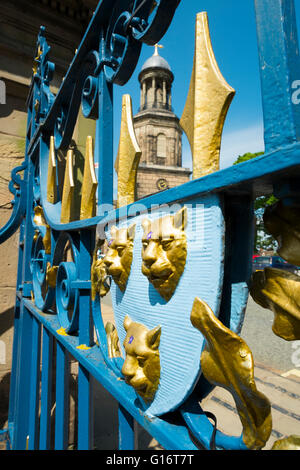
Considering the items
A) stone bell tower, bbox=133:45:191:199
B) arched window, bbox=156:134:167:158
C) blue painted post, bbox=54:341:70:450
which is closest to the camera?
blue painted post, bbox=54:341:70:450

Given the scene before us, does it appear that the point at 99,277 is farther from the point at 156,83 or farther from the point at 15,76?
the point at 156,83

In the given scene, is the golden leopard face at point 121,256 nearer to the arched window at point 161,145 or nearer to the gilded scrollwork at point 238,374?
the gilded scrollwork at point 238,374

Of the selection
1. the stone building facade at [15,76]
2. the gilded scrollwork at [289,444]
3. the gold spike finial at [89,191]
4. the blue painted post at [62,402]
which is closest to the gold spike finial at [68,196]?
the gold spike finial at [89,191]

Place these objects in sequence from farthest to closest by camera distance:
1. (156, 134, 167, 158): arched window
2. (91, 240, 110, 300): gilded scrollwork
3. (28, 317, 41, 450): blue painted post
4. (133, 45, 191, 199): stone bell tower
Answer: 1. (156, 134, 167, 158): arched window
2. (133, 45, 191, 199): stone bell tower
3. (28, 317, 41, 450): blue painted post
4. (91, 240, 110, 300): gilded scrollwork

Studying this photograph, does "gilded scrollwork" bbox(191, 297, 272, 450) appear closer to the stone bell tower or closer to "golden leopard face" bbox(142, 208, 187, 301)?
"golden leopard face" bbox(142, 208, 187, 301)

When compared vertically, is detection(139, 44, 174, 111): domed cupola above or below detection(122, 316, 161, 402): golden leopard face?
above

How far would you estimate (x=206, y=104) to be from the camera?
464mm

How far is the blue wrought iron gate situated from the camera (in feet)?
1.16

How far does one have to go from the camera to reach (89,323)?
2.89 ft

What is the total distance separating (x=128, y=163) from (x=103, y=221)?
165 millimetres

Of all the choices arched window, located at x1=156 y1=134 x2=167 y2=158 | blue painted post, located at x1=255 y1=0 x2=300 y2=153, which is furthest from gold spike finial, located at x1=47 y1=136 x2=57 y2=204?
arched window, located at x1=156 y1=134 x2=167 y2=158

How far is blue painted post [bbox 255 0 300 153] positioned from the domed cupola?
29.3 meters

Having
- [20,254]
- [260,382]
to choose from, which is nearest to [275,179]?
[20,254]
